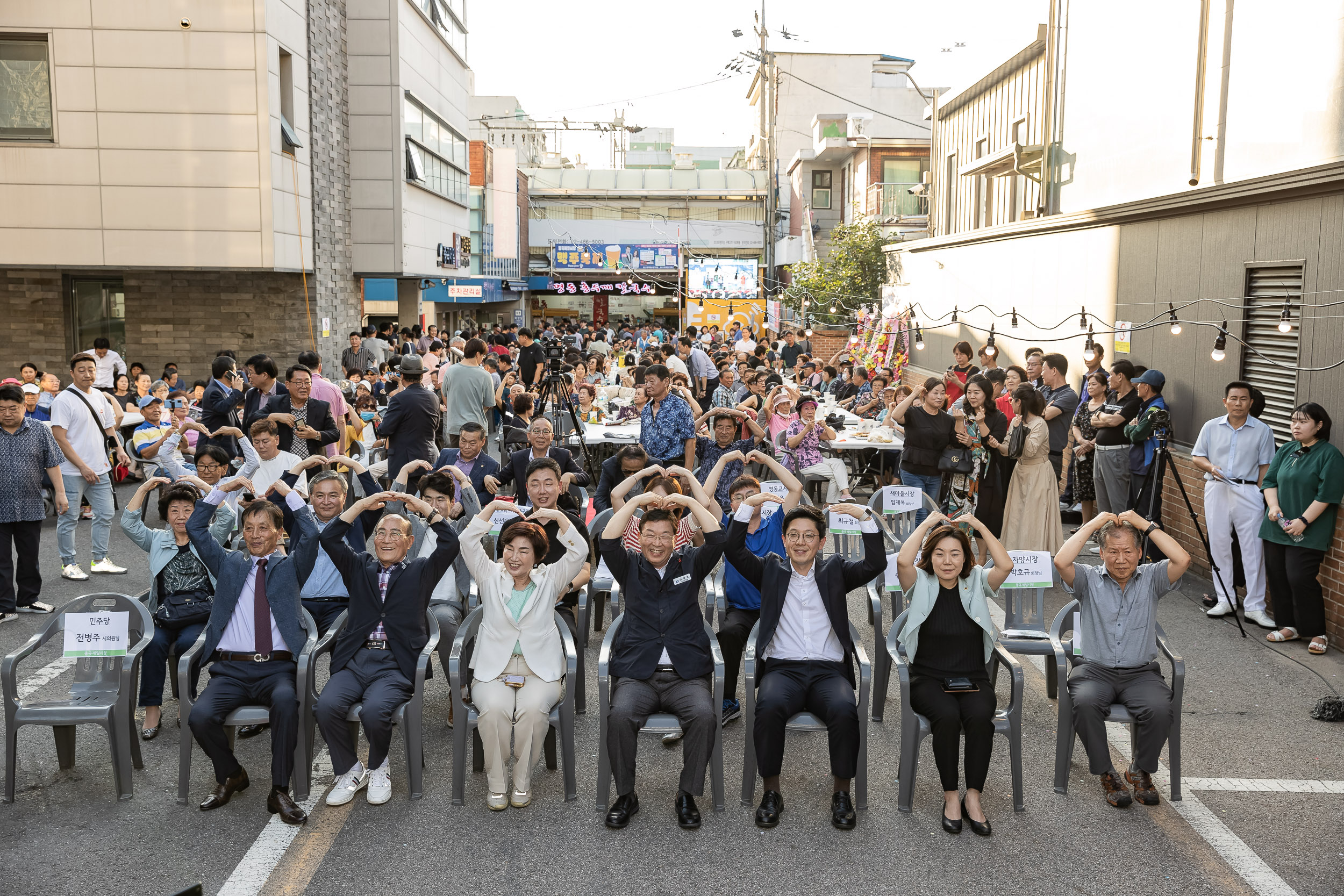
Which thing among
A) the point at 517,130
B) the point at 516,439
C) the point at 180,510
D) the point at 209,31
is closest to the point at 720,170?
the point at 517,130

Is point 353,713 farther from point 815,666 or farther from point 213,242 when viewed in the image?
point 213,242

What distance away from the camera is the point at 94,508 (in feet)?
29.7

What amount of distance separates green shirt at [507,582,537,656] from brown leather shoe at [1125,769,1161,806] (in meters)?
3.08

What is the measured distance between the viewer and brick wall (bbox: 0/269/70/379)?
734 inches

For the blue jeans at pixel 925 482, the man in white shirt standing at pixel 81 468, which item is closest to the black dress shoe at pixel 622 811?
the blue jeans at pixel 925 482

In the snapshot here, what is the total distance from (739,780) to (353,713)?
1.95 m

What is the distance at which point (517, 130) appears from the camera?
73.0 m

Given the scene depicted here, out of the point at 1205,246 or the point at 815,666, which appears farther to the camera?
the point at 1205,246

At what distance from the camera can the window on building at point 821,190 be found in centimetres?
4341

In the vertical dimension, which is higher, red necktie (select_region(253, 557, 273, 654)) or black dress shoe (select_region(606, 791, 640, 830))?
red necktie (select_region(253, 557, 273, 654))

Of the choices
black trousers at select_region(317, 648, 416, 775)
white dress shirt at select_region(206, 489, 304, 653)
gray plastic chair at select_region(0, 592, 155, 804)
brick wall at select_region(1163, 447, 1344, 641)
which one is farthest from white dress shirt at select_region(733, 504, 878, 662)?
brick wall at select_region(1163, 447, 1344, 641)

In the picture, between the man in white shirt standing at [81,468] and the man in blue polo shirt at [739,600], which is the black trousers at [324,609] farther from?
the man in white shirt standing at [81,468]

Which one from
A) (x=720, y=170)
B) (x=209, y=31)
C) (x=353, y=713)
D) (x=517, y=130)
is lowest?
(x=353, y=713)

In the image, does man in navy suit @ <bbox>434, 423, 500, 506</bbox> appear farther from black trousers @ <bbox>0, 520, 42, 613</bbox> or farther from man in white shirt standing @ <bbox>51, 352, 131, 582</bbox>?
man in white shirt standing @ <bbox>51, 352, 131, 582</bbox>
